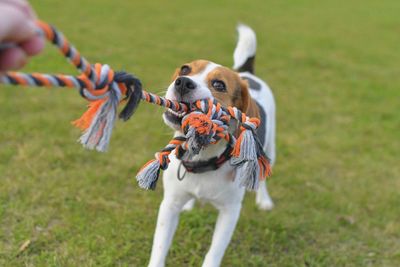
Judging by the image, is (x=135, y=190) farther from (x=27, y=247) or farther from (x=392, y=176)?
(x=392, y=176)

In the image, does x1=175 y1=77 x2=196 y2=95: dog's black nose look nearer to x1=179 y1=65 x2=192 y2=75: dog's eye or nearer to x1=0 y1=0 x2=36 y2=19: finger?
x1=179 y1=65 x2=192 y2=75: dog's eye

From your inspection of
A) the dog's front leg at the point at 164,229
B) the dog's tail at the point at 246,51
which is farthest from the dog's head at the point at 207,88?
the dog's tail at the point at 246,51

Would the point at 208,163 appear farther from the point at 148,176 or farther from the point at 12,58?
the point at 12,58

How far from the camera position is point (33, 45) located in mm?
1150

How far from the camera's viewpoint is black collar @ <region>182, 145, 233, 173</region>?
2.58 meters

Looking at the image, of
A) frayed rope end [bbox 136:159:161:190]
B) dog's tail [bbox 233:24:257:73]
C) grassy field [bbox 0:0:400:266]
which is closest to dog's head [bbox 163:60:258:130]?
frayed rope end [bbox 136:159:161:190]

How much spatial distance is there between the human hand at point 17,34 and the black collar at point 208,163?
153 cm

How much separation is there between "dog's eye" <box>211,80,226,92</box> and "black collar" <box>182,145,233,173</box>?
13.9 inches

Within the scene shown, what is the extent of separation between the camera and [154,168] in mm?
2189

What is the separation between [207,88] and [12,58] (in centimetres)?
144

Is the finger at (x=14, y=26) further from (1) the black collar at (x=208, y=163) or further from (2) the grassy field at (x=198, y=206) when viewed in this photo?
(2) the grassy field at (x=198, y=206)

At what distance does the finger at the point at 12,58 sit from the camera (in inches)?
44.0

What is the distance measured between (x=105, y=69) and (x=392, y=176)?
3958mm

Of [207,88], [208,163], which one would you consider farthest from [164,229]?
[207,88]
